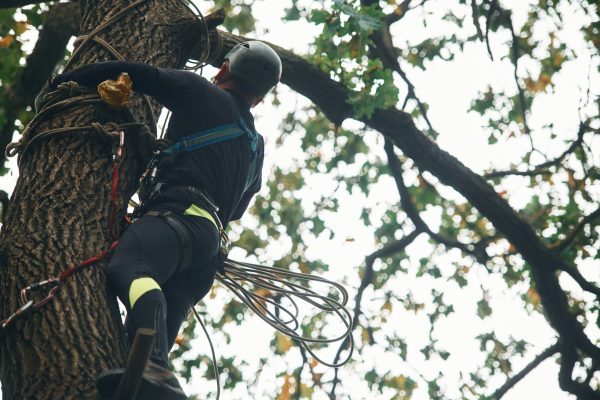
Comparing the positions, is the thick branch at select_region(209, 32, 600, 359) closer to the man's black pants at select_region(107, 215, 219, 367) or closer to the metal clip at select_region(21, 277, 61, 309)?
the man's black pants at select_region(107, 215, 219, 367)

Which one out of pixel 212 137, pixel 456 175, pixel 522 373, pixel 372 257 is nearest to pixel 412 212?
pixel 372 257

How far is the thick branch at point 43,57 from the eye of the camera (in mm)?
4488

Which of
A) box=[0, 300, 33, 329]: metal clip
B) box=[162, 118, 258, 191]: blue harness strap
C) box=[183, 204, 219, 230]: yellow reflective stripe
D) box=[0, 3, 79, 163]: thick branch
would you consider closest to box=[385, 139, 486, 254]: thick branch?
box=[0, 3, 79, 163]: thick branch

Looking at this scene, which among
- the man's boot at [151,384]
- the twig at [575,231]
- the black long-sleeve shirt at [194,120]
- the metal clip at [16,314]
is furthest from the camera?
the twig at [575,231]

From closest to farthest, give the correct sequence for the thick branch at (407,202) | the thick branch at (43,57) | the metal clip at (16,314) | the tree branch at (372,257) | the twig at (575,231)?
the metal clip at (16,314) < the thick branch at (43,57) < the twig at (575,231) < the thick branch at (407,202) < the tree branch at (372,257)

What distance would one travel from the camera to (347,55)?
520cm

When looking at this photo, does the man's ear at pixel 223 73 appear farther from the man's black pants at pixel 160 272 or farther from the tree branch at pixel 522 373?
the tree branch at pixel 522 373

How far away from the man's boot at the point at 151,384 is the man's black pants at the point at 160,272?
0.46 feet

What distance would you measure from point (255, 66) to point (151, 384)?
1821 mm

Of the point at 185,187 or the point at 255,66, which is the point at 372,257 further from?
the point at 185,187

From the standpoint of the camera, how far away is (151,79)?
10.3ft

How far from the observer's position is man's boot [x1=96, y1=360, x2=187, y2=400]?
7.27 ft

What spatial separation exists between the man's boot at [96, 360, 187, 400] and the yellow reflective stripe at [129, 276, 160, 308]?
0.79 ft

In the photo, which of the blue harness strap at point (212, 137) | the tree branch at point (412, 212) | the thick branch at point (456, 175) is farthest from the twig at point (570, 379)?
the blue harness strap at point (212, 137)
